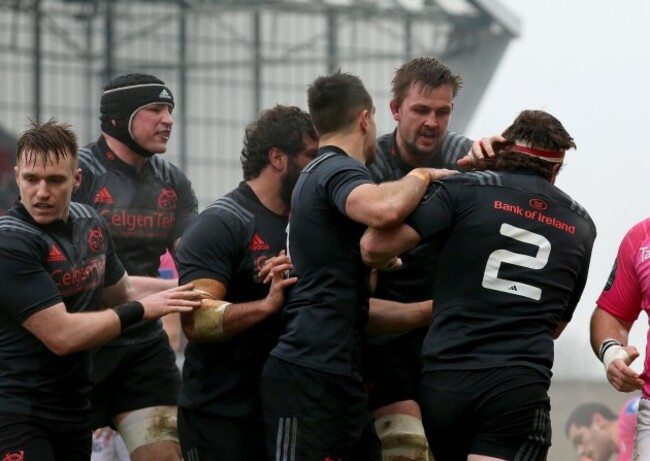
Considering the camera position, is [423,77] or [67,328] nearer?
[67,328]

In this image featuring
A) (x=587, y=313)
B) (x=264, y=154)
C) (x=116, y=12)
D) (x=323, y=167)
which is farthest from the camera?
(x=116, y=12)

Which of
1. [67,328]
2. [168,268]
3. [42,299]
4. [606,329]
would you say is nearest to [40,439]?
[67,328]

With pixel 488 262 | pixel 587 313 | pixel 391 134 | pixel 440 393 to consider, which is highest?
pixel 391 134

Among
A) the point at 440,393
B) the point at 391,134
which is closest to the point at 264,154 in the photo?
the point at 391,134

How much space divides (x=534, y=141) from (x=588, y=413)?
5.67 meters

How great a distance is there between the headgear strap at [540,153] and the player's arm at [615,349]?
3.23 feet

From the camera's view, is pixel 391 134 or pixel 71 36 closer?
pixel 391 134

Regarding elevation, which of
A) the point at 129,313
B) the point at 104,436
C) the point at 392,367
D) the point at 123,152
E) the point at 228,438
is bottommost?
the point at 104,436

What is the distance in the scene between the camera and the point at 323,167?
5.95m

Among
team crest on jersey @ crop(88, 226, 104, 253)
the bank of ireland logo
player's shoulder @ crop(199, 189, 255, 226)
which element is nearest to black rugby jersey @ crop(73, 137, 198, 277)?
team crest on jersey @ crop(88, 226, 104, 253)

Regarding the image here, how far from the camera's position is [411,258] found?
672 centimetres

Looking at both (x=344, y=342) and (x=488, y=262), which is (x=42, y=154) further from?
(x=488, y=262)

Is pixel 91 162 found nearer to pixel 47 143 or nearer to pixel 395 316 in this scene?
pixel 47 143

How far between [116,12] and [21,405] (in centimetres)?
1920
